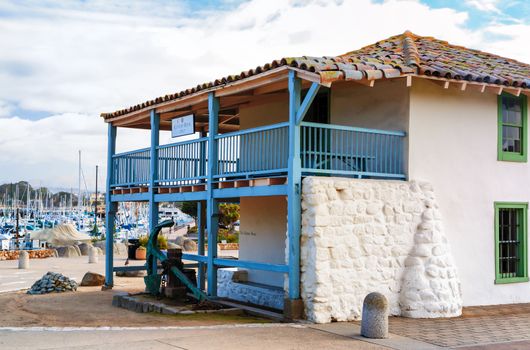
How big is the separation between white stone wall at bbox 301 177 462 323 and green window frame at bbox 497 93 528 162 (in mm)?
2872

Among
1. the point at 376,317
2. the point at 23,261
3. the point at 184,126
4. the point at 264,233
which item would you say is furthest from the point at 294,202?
the point at 23,261

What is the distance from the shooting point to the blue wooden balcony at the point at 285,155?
13.5 metres

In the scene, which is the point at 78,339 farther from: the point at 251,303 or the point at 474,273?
the point at 474,273

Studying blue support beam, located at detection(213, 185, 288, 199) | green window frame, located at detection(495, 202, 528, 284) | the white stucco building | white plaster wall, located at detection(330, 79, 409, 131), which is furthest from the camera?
green window frame, located at detection(495, 202, 528, 284)

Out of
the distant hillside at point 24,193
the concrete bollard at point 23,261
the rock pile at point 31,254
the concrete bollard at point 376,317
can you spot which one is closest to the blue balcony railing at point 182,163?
the concrete bollard at point 376,317

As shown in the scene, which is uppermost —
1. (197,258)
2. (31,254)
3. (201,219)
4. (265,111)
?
(265,111)

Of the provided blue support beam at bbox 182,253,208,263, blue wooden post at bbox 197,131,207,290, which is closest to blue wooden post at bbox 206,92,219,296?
blue support beam at bbox 182,253,208,263

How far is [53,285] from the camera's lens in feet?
63.9

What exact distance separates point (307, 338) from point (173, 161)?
7.63 meters

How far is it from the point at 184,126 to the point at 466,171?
264 inches

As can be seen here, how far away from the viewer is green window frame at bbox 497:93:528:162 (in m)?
15.9

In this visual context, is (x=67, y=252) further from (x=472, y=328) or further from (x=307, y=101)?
(x=472, y=328)

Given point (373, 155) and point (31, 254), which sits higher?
point (373, 155)

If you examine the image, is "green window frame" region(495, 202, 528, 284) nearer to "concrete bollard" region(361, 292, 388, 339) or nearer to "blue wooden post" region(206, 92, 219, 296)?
"concrete bollard" region(361, 292, 388, 339)
